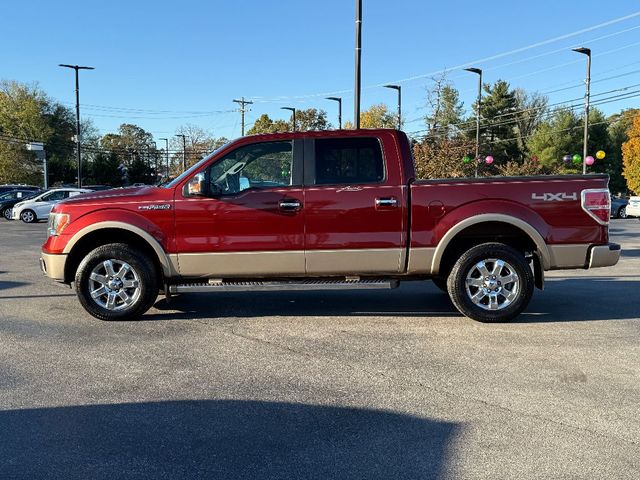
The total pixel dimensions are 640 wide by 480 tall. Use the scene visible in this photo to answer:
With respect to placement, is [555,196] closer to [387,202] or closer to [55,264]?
[387,202]

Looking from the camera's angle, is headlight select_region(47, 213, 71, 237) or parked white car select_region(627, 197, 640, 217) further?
parked white car select_region(627, 197, 640, 217)

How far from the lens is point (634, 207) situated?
33.3 meters

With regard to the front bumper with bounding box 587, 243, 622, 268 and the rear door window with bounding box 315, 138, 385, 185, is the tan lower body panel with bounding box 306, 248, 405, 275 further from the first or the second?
the front bumper with bounding box 587, 243, 622, 268

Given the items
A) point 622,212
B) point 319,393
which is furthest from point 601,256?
point 622,212

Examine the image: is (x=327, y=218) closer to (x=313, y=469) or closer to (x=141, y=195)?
(x=141, y=195)

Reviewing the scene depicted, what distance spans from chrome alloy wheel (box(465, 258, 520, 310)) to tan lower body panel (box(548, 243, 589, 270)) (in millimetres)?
481

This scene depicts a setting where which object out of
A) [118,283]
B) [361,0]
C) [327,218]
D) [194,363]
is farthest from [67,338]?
[361,0]

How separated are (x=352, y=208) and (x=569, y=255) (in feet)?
8.21

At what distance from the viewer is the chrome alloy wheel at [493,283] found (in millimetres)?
6312

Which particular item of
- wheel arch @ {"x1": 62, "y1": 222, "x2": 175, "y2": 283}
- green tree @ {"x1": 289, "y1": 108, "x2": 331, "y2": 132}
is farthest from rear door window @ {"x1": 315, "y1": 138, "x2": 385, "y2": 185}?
A: green tree @ {"x1": 289, "y1": 108, "x2": 331, "y2": 132}

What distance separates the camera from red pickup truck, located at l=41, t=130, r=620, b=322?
245 inches

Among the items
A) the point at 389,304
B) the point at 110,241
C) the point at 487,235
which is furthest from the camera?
the point at 389,304

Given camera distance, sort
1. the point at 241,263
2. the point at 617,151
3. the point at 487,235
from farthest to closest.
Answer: the point at 617,151 → the point at 487,235 → the point at 241,263

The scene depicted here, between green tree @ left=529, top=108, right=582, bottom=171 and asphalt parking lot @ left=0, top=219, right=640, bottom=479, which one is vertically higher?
green tree @ left=529, top=108, right=582, bottom=171
